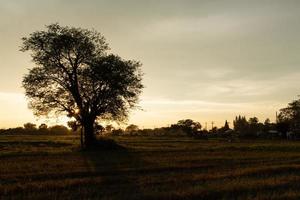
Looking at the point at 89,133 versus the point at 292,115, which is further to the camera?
the point at 292,115

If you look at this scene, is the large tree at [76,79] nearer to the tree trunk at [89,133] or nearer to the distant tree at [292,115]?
the tree trunk at [89,133]

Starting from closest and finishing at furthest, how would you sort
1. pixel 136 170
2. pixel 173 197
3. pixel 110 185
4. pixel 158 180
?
1. pixel 173 197
2. pixel 110 185
3. pixel 158 180
4. pixel 136 170

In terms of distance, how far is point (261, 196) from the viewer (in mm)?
20562

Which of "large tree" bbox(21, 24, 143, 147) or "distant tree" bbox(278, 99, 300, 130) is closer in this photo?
"large tree" bbox(21, 24, 143, 147)

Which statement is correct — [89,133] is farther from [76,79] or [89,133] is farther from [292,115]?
[292,115]

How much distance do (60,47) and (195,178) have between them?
1645 inches

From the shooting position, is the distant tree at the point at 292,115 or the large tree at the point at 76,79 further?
the distant tree at the point at 292,115

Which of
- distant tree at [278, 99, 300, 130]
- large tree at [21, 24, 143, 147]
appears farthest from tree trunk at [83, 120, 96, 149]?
distant tree at [278, 99, 300, 130]

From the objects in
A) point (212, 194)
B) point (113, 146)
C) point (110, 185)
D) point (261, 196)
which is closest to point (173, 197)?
point (212, 194)

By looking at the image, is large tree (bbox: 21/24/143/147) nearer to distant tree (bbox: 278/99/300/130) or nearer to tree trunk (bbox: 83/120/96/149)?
tree trunk (bbox: 83/120/96/149)

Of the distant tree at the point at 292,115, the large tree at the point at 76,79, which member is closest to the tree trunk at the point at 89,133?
the large tree at the point at 76,79

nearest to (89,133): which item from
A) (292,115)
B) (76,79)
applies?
(76,79)

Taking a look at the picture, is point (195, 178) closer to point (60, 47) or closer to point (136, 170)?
point (136, 170)

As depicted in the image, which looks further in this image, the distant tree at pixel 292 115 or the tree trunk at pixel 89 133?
the distant tree at pixel 292 115
